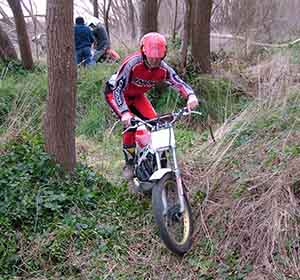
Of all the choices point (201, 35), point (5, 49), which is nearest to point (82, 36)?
point (5, 49)

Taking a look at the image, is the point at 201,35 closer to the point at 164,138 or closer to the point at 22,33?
the point at 22,33

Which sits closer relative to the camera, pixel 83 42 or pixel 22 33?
pixel 22 33

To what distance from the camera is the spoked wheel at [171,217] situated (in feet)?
14.6

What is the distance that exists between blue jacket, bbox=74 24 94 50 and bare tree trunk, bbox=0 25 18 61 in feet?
4.67

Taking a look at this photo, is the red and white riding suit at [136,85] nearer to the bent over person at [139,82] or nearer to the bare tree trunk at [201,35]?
the bent over person at [139,82]

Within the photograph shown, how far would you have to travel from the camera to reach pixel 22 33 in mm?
11195

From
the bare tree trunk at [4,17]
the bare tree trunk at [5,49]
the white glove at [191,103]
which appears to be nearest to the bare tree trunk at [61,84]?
the white glove at [191,103]

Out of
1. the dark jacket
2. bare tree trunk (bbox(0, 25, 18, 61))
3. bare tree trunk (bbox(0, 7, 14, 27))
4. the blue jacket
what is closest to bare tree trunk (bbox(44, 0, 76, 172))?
the blue jacket

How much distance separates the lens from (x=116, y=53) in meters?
12.0

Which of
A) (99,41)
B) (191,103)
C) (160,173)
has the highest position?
(191,103)

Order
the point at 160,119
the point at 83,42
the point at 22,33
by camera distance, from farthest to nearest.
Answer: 1. the point at 83,42
2. the point at 22,33
3. the point at 160,119

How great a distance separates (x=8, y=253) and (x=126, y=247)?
1.06 metres

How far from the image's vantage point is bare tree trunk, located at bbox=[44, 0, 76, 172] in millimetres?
5250

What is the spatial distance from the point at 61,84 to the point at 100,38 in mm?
7166
